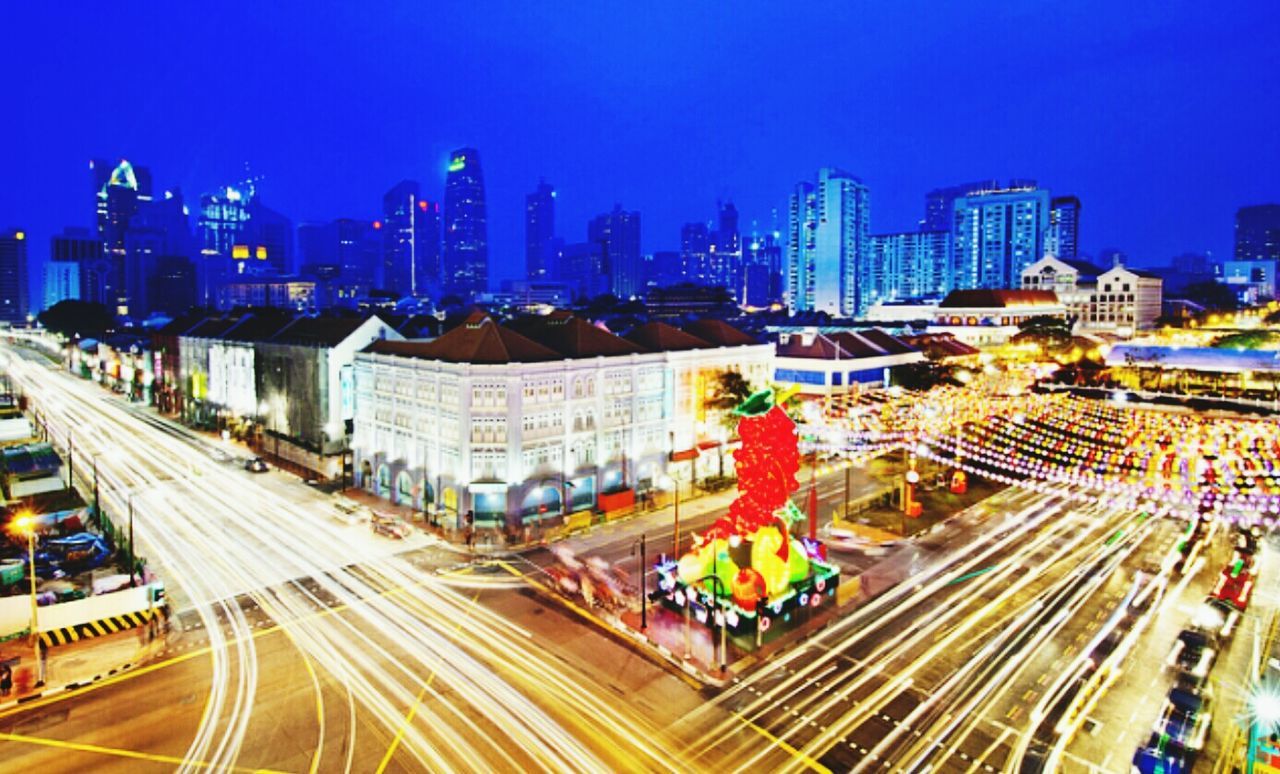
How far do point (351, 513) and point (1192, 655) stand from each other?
43877 mm

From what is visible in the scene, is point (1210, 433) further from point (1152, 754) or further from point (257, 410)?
point (257, 410)

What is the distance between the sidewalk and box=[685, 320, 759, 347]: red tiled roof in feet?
141

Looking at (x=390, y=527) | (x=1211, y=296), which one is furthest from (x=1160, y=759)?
(x=1211, y=296)

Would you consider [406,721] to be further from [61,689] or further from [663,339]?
[663,339]

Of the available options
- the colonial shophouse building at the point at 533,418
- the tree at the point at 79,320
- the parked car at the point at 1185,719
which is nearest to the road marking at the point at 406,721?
the colonial shophouse building at the point at 533,418

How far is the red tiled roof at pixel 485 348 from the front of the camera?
48.8 meters

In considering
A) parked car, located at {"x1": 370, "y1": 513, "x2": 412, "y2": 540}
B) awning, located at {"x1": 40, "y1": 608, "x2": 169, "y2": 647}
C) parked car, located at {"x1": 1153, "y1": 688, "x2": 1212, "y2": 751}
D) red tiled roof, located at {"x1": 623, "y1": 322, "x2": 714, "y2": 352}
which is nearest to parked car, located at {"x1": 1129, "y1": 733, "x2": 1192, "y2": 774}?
parked car, located at {"x1": 1153, "y1": 688, "x2": 1212, "y2": 751}

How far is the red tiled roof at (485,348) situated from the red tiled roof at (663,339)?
32.3ft

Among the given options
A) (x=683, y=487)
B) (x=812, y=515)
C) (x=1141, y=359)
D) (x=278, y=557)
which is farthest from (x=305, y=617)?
(x=1141, y=359)

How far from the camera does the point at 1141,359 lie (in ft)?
280

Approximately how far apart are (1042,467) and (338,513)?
162ft

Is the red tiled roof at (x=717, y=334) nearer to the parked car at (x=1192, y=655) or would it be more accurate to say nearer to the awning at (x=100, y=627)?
the parked car at (x=1192, y=655)

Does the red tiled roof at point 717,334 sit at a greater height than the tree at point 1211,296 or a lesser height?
lesser

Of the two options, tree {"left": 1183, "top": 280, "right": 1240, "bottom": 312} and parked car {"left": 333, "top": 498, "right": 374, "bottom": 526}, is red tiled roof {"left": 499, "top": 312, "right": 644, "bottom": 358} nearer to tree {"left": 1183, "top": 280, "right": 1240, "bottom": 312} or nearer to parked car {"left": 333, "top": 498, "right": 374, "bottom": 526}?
parked car {"left": 333, "top": 498, "right": 374, "bottom": 526}
